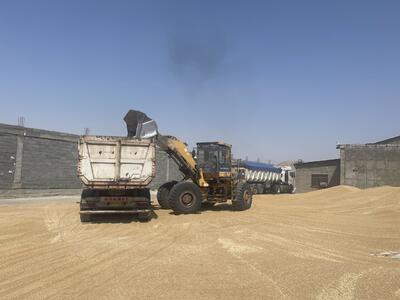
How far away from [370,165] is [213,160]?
2574cm

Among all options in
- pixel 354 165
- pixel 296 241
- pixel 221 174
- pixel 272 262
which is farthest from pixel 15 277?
pixel 354 165

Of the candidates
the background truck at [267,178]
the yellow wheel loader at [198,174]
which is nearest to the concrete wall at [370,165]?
the background truck at [267,178]

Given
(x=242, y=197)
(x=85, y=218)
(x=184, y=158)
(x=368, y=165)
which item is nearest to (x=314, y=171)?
(x=368, y=165)

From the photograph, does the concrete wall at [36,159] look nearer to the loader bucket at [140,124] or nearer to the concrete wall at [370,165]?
the loader bucket at [140,124]

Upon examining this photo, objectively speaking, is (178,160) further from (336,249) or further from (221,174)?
(336,249)

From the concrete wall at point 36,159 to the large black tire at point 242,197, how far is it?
12211mm

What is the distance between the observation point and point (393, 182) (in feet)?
125

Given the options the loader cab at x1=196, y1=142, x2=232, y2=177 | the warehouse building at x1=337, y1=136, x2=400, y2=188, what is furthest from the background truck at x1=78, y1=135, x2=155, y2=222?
the warehouse building at x1=337, y1=136, x2=400, y2=188

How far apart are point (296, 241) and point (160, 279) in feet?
16.5

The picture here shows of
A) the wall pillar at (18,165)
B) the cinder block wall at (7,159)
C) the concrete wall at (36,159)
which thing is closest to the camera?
the cinder block wall at (7,159)

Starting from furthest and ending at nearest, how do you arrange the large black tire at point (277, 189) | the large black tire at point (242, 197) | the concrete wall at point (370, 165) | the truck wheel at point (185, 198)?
1. the large black tire at point (277, 189)
2. the concrete wall at point (370, 165)
3. the large black tire at point (242, 197)
4. the truck wheel at point (185, 198)

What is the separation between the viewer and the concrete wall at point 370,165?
38.2 meters

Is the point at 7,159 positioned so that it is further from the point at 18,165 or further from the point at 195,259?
the point at 195,259

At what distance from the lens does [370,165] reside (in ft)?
127
